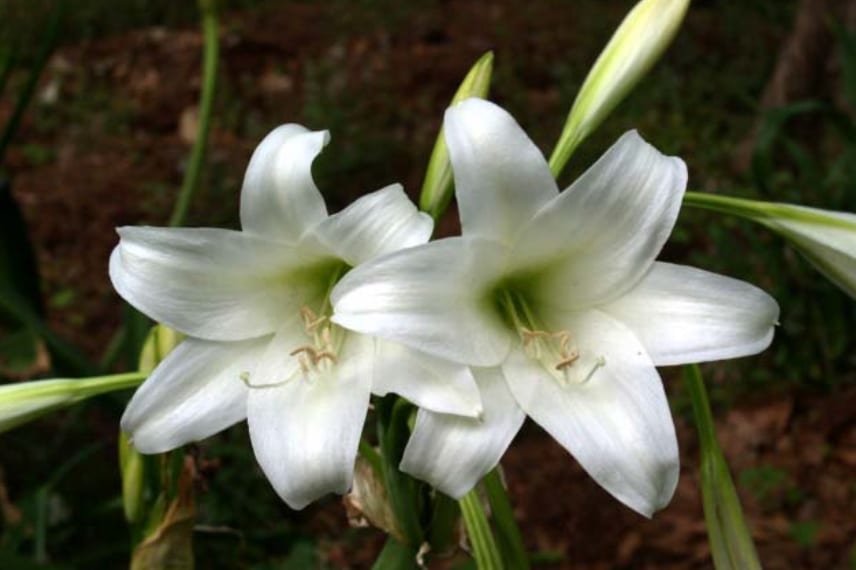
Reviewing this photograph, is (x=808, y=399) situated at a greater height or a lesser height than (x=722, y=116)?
lesser

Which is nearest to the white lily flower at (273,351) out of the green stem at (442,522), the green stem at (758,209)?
the green stem at (442,522)

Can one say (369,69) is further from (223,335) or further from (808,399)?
(223,335)

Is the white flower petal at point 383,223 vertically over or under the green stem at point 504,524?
over

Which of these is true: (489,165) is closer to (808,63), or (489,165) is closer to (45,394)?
(45,394)

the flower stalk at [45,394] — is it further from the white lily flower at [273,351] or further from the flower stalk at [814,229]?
the flower stalk at [814,229]

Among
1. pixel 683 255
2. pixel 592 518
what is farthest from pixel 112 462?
pixel 683 255
